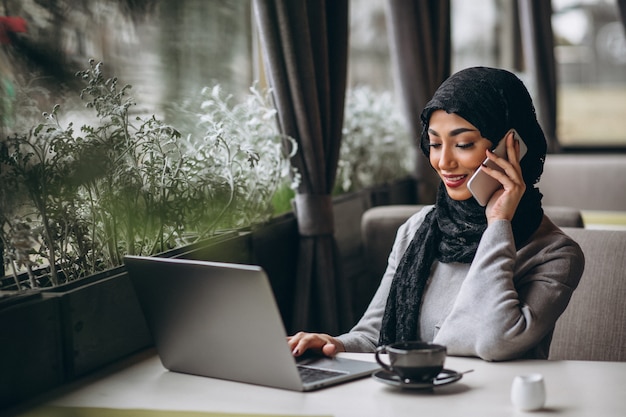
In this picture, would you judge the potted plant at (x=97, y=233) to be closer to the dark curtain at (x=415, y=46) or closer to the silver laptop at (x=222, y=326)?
the silver laptop at (x=222, y=326)

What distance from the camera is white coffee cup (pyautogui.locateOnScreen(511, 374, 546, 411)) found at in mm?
1331

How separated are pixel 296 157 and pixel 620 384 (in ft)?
5.58

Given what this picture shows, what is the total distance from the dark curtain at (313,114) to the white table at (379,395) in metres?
1.43

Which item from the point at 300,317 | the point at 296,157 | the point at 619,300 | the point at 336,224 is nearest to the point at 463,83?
the point at 619,300

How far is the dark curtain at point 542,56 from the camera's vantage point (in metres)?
5.86

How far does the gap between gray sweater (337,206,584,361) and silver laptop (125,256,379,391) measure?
0.24m

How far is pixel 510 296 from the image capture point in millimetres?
1695

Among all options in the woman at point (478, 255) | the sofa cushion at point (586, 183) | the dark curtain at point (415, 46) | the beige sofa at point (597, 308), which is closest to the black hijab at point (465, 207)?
the woman at point (478, 255)

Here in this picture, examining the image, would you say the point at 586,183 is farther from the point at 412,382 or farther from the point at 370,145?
the point at 412,382

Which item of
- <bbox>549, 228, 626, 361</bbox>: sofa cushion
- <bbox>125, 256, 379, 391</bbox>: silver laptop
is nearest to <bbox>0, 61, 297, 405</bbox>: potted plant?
<bbox>125, 256, 379, 391</bbox>: silver laptop

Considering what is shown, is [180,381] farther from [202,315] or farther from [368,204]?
[368,204]

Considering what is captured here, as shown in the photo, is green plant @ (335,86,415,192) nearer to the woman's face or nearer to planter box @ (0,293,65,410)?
the woman's face

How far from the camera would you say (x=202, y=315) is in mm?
1506

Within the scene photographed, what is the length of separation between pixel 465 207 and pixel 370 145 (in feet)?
7.17
